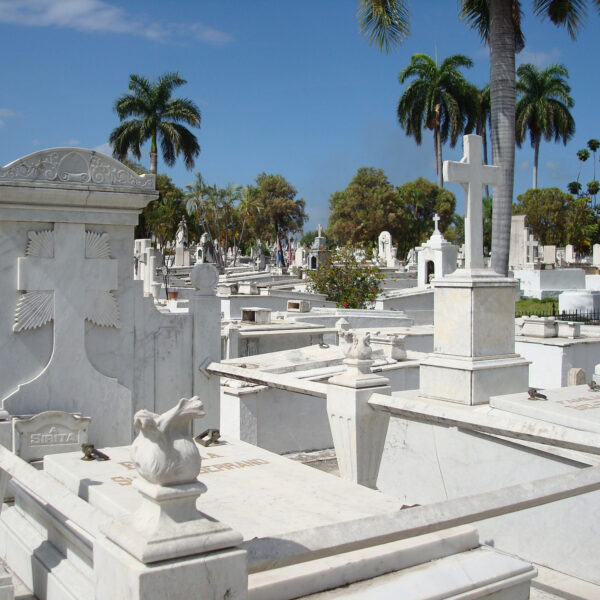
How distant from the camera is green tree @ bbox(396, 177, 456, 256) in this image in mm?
63562

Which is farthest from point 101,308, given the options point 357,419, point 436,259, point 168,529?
point 436,259

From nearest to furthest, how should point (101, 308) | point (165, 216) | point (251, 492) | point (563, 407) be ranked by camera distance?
point (251, 492), point (101, 308), point (563, 407), point (165, 216)

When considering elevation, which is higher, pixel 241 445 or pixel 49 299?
pixel 49 299

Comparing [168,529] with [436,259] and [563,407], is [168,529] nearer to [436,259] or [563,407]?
[563,407]

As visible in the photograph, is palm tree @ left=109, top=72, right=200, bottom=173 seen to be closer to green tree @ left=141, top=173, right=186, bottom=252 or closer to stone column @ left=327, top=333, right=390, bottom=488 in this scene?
green tree @ left=141, top=173, right=186, bottom=252

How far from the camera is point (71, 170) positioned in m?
4.94

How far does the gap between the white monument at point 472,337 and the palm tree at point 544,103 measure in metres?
44.7

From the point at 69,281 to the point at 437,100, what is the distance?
42543 mm

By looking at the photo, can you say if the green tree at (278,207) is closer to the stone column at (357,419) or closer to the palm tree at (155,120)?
the palm tree at (155,120)

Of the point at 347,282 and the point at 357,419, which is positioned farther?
the point at 347,282

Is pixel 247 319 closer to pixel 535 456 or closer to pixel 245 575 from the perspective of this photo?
pixel 535 456

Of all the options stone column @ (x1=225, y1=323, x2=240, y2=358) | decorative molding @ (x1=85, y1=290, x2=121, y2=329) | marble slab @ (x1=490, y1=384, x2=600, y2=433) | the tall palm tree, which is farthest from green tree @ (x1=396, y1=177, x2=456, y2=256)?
decorative molding @ (x1=85, y1=290, x2=121, y2=329)

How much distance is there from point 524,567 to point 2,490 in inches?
90.2

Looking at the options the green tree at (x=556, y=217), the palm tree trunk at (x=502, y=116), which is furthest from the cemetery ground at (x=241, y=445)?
the green tree at (x=556, y=217)
